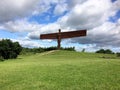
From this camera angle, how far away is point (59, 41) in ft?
167

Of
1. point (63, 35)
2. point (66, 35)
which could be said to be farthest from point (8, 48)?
point (66, 35)

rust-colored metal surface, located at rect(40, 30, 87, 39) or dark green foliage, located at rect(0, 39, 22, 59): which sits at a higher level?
rust-colored metal surface, located at rect(40, 30, 87, 39)

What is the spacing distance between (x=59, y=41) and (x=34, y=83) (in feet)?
130

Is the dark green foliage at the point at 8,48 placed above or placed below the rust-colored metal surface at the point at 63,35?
below

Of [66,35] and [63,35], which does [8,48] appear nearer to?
[63,35]

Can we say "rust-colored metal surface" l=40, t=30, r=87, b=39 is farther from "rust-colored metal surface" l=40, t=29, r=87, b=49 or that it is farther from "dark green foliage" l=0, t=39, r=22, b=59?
"dark green foliage" l=0, t=39, r=22, b=59

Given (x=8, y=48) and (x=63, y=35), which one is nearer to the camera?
(x=8, y=48)

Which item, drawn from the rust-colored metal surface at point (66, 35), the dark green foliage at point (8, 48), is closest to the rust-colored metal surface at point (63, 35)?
the rust-colored metal surface at point (66, 35)

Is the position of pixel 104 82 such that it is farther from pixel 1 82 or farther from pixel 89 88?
pixel 1 82

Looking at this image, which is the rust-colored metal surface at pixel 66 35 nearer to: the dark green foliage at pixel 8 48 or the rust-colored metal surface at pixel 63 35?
the rust-colored metal surface at pixel 63 35

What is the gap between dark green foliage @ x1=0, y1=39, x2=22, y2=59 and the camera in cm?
4325

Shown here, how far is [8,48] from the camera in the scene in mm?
43438

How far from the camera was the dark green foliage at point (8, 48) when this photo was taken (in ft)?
142

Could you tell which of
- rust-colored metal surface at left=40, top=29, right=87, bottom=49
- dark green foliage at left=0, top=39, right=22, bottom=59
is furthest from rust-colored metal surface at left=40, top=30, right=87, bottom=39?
dark green foliage at left=0, top=39, right=22, bottom=59
